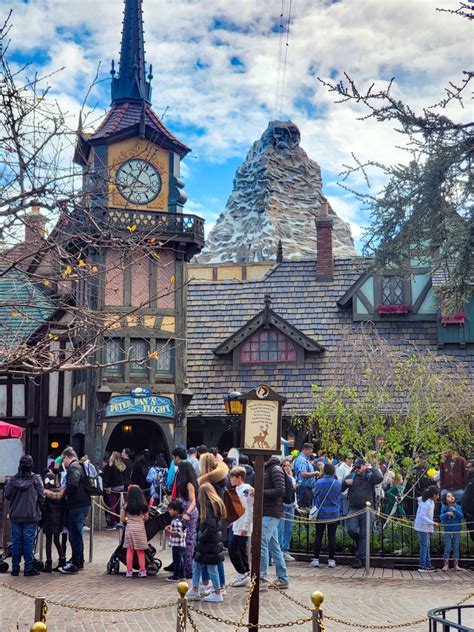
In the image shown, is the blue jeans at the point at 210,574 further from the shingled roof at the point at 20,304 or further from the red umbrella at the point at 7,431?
the red umbrella at the point at 7,431

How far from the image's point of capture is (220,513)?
43.2 ft

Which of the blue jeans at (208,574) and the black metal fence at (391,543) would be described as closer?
the blue jeans at (208,574)

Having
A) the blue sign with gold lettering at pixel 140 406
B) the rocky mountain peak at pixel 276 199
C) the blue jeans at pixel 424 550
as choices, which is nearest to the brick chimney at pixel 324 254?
the blue sign with gold lettering at pixel 140 406

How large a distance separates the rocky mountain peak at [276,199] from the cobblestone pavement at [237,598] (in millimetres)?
73838

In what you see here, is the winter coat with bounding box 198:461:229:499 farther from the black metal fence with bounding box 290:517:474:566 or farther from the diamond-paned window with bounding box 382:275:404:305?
the diamond-paned window with bounding box 382:275:404:305

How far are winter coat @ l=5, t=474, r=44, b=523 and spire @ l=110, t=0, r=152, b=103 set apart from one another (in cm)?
1759

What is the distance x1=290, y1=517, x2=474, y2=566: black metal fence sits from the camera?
17.1 m

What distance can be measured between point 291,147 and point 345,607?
86.4 meters

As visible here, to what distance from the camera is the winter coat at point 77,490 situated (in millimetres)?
15359

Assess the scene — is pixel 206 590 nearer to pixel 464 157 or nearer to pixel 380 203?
pixel 380 203

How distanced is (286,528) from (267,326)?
46.5ft

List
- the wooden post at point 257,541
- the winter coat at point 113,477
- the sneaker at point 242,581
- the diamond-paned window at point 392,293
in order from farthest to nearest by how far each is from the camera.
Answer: the diamond-paned window at point 392,293 < the winter coat at point 113,477 < the sneaker at point 242,581 < the wooden post at point 257,541

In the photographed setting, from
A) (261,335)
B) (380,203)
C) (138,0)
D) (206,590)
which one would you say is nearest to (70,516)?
(206,590)

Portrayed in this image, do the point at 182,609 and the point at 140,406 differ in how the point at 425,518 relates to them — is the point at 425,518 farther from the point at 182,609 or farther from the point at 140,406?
the point at 140,406
